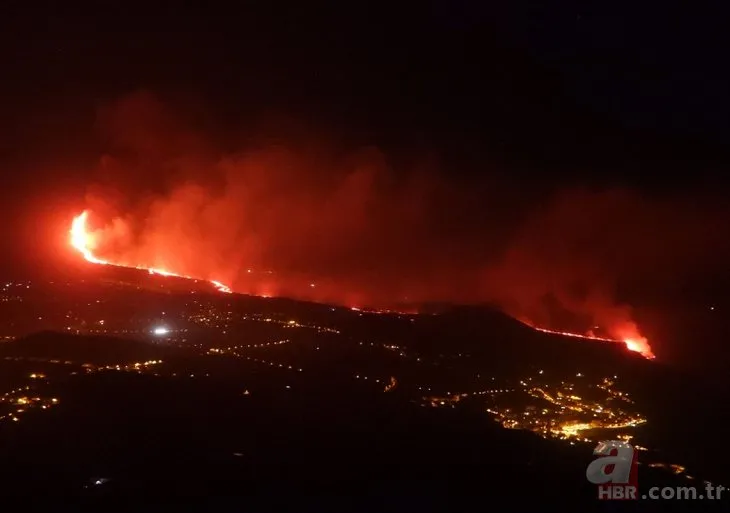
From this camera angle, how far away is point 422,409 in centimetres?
1416

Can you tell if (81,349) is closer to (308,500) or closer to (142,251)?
(308,500)

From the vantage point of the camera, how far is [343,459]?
11156mm

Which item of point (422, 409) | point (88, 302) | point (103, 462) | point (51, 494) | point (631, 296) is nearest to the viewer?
point (51, 494)

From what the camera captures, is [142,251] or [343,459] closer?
[343,459]

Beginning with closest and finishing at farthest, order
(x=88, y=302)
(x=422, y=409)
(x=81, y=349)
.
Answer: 1. (x=422, y=409)
2. (x=81, y=349)
3. (x=88, y=302)

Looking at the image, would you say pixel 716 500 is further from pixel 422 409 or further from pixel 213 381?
pixel 213 381

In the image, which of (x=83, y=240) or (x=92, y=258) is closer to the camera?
(x=92, y=258)

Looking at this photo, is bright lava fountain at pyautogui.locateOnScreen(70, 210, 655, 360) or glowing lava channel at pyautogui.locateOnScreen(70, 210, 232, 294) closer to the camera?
bright lava fountain at pyautogui.locateOnScreen(70, 210, 655, 360)

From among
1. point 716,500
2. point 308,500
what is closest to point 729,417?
point 716,500

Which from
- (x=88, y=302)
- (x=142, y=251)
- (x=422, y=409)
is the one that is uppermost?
(x=142, y=251)

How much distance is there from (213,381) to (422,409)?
175 inches

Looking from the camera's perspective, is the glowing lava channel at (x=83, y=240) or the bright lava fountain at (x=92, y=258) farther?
the glowing lava channel at (x=83, y=240)

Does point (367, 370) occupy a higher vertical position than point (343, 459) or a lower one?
higher

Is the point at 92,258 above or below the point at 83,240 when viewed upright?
below
